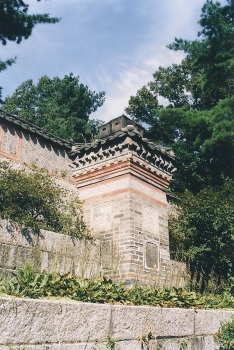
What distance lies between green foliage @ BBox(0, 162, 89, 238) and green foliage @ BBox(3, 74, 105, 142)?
18172 millimetres

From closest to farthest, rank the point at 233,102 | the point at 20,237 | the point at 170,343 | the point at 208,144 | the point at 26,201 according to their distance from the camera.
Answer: the point at 170,343 < the point at 20,237 < the point at 26,201 < the point at 233,102 < the point at 208,144

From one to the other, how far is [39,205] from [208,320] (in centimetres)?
556

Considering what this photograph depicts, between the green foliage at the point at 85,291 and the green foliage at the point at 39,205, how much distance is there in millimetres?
3866

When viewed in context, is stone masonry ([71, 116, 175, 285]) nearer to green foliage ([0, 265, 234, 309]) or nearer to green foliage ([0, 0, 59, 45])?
green foliage ([0, 265, 234, 309])

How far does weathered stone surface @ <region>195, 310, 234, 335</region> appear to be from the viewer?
543 cm

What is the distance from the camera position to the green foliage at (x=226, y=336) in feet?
18.4

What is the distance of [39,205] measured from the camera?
31.3 feet

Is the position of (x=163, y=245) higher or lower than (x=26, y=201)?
lower

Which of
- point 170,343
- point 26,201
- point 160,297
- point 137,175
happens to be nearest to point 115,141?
point 137,175

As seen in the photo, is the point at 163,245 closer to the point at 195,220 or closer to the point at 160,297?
the point at 195,220

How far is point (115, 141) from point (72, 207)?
2278mm

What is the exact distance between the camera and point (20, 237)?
7.21 m

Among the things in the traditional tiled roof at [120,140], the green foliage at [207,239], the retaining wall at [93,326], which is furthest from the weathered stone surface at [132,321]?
the green foliage at [207,239]

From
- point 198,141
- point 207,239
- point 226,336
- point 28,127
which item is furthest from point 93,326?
point 198,141
